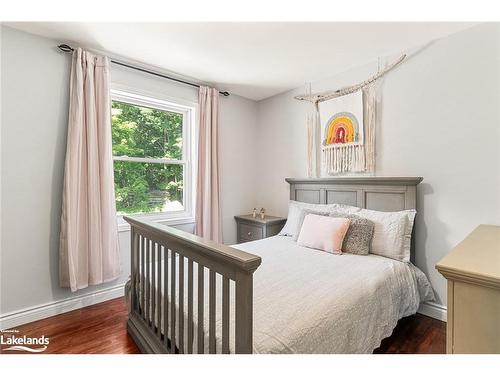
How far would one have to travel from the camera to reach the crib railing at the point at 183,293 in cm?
96

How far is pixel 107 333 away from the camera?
191 centimetres

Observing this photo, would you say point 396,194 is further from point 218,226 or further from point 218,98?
point 218,98

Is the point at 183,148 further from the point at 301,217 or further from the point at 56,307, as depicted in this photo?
the point at 56,307

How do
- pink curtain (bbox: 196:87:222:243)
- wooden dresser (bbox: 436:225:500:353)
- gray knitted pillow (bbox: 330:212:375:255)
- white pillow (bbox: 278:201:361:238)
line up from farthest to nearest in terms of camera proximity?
pink curtain (bbox: 196:87:222:243), white pillow (bbox: 278:201:361:238), gray knitted pillow (bbox: 330:212:375:255), wooden dresser (bbox: 436:225:500:353)

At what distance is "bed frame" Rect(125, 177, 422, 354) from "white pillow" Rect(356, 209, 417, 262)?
16cm

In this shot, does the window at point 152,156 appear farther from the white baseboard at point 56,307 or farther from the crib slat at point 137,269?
the crib slat at point 137,269

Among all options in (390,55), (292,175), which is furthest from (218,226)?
(390,55)

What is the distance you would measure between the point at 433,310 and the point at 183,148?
9.46ft

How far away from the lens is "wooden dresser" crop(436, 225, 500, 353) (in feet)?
2.81

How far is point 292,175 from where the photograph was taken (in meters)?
3.23

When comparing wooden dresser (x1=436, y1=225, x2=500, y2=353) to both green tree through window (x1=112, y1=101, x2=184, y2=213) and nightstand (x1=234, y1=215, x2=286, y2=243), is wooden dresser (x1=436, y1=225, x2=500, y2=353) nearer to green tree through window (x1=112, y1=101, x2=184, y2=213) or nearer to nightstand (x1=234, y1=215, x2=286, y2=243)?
nightstand (x1=234, y1=215, x2=286, y2=243)

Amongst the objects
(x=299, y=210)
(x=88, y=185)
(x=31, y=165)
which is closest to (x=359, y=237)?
(x=299, y=210)

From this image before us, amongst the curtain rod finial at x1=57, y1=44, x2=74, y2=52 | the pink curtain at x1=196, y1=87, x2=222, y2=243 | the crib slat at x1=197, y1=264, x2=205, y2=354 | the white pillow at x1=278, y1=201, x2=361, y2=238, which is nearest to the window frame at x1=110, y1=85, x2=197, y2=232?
the pink curtain at x1=196, y1=87, x2=222, y2=243

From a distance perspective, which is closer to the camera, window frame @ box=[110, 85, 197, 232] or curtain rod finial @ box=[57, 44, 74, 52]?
curtain rod finial @ box=[57, 44, 74, 52]
